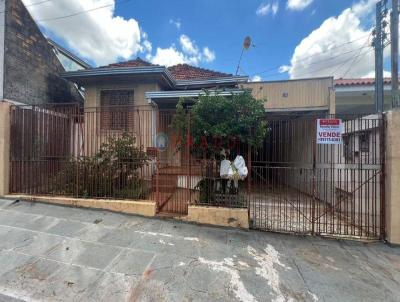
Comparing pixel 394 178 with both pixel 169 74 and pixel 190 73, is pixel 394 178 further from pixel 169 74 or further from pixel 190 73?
pixel 190 73

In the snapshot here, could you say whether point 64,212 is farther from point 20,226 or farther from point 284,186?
point 284,186

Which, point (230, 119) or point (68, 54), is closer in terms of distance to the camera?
point (230, 119)

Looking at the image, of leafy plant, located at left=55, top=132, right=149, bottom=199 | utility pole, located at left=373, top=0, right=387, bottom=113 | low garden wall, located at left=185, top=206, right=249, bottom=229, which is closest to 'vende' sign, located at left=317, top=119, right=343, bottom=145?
low garden wall, located at left=185, top=206, right=249, bottom=229

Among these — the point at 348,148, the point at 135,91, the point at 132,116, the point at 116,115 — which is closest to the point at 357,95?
the point at 348,148

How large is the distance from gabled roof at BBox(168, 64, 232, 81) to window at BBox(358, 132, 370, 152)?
6.12 meters

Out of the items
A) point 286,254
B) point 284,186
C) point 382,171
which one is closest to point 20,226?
point 286,254

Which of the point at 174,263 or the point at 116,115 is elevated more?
the point at 116,115

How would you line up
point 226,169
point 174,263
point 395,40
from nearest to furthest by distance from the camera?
point 174,263 → point 226,169 → point 395,40

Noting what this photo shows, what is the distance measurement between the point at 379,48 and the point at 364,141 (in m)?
4.26

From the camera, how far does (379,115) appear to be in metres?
4.63

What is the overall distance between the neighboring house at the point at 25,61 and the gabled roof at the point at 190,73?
4.67 metres

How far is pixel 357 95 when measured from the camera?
9648 millimetres

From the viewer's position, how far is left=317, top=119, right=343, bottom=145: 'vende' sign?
186 inches

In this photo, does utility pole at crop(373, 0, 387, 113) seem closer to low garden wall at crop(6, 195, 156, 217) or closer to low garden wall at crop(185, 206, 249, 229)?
low garden wall at crop(185, 206, 249, 229)
